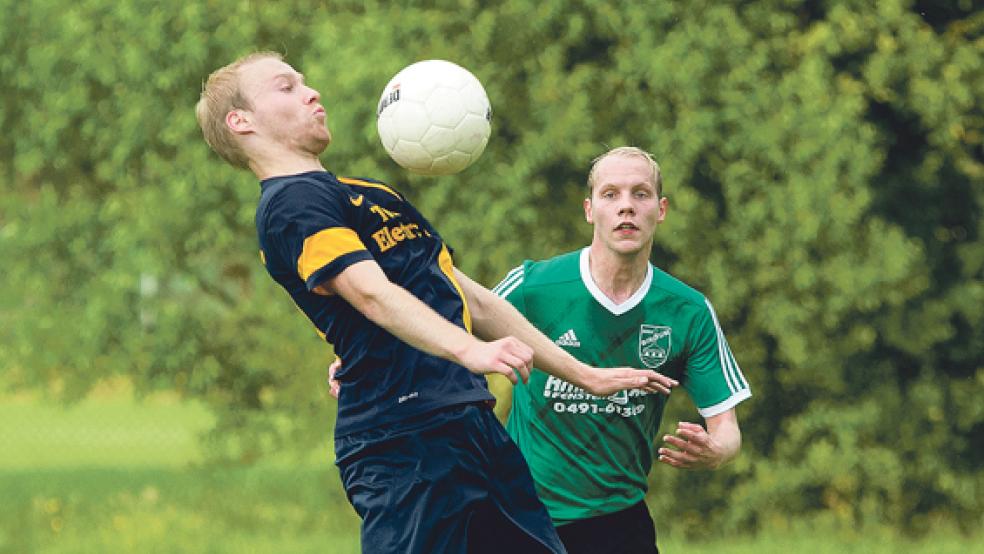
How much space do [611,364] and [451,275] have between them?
57.1 inches

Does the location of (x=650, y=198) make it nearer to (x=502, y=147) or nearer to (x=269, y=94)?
(x=269, y=94)

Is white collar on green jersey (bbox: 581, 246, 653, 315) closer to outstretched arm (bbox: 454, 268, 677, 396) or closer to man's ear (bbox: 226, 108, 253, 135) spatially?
outstretched arm (bbox: 454, 268, 677, 396)

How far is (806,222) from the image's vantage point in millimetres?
10633

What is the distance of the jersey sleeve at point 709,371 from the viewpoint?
18.6ft

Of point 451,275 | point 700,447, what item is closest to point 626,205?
point 700,447

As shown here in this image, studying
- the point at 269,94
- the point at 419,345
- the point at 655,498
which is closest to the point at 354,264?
the point at 419,345

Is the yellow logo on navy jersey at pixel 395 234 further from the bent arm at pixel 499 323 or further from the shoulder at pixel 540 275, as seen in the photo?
the shoulder at pixel 540 275

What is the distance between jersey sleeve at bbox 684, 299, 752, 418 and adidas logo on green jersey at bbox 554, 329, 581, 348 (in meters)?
0.45

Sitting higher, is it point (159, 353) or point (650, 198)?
point (159, 353)

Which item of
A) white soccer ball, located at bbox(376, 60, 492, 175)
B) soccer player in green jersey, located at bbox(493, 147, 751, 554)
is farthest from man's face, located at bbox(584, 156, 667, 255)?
white soccer ball, located at bbox(376, 60, 492, 175)

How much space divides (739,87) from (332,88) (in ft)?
9.75

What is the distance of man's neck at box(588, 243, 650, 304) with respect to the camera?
5.69 m

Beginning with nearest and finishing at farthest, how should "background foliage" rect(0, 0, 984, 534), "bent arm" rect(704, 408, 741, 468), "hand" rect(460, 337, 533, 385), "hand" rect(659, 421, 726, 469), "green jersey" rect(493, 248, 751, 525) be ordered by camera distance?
"hand" rect(460, 337, 533, 385) → "hand" rect(659, 421, 726, 469) → "bent arm" rect(704, 408, 741, 468) → "green jersey" rect(493, 248, 751, 525) → "background foliage" rect(0, 0, 984, 534)

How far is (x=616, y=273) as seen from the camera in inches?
225
